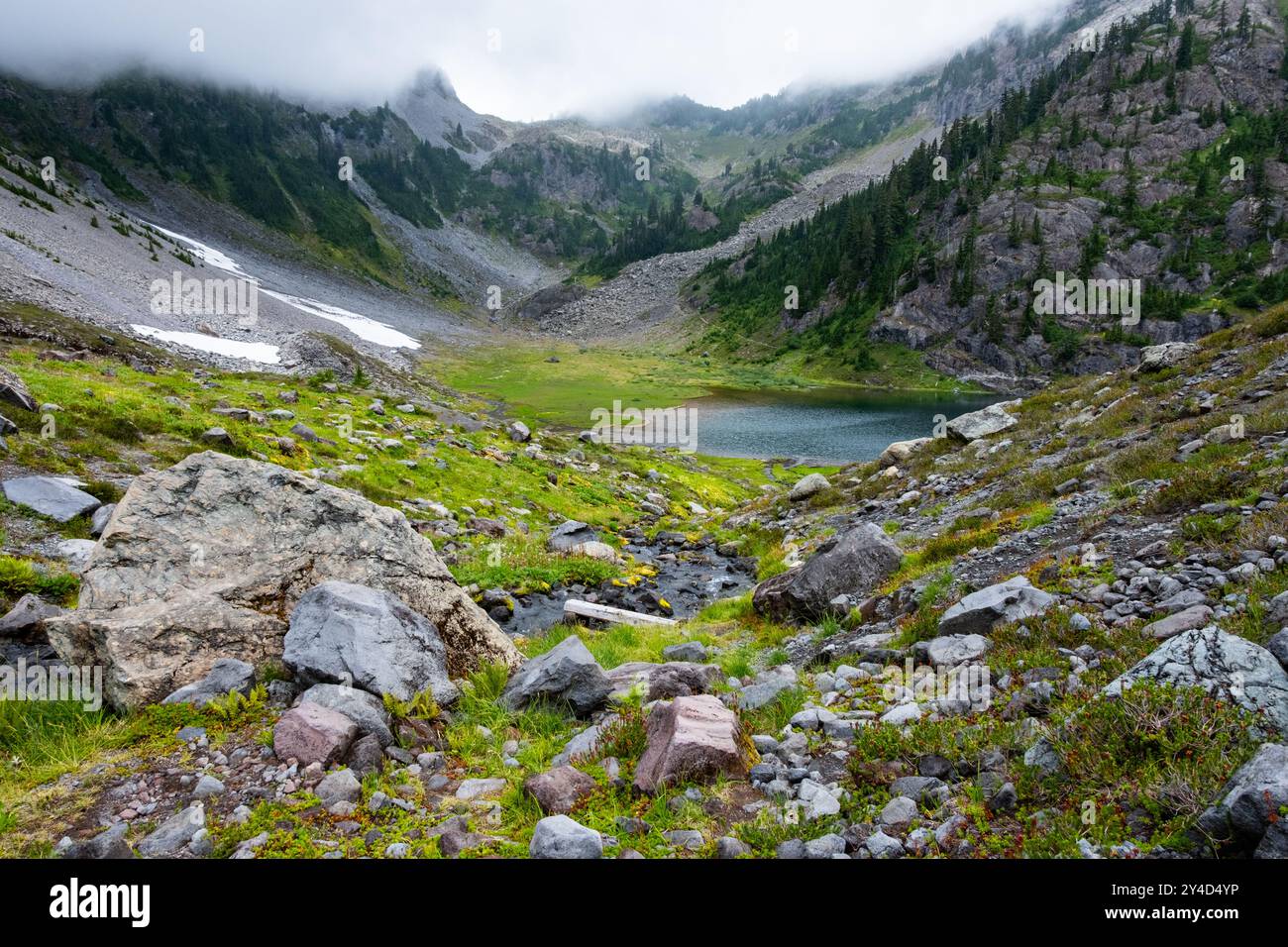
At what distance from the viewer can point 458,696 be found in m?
8.48

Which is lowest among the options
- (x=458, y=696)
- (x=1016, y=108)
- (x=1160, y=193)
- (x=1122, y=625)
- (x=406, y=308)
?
(x=458, y=696)

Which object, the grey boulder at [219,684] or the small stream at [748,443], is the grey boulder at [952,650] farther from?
the small stream at [748,443]

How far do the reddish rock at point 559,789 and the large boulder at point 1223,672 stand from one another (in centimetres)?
479

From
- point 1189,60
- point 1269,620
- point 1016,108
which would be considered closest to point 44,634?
point 1269,620

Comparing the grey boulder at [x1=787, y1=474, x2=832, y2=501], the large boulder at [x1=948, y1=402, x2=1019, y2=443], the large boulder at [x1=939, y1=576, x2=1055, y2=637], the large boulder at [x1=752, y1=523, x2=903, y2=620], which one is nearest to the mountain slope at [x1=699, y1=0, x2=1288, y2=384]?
the large boulder at [x1=948, y1=402, x2=1019, y2=443]

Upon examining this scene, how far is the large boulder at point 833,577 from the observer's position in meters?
13.5

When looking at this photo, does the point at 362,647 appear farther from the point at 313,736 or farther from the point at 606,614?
the point at 606,614

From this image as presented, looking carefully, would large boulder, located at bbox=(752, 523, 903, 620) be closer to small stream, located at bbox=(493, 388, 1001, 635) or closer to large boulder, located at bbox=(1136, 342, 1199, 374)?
small stream, located at bbox=(493, 388, 1001, 635)

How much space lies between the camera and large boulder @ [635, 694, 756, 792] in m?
5.91

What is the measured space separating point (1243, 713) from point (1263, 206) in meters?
174

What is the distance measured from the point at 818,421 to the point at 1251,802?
81.8m

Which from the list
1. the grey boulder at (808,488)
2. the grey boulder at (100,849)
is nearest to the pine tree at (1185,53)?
the grey boulder at (808,488)

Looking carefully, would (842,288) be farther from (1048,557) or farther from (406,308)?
(1048,557)

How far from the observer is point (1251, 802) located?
3.75 m
